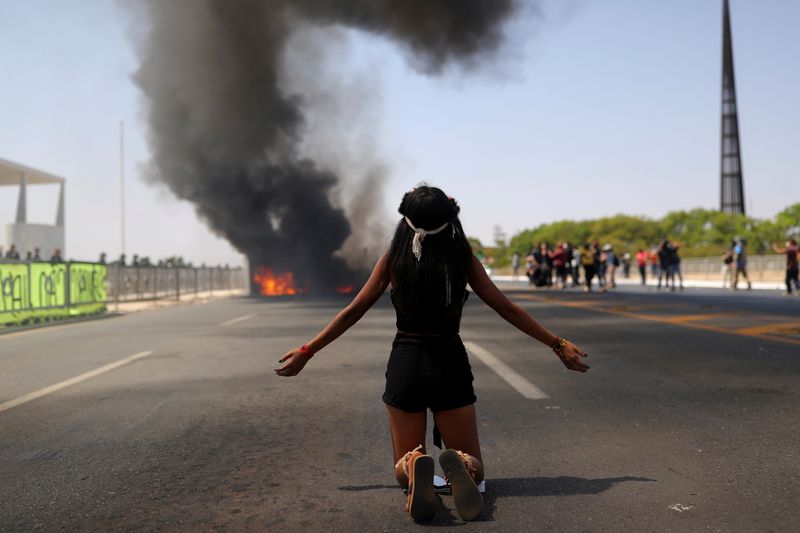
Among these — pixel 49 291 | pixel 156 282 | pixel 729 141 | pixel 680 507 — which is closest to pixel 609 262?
pixel 156 282

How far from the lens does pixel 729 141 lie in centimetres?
9325

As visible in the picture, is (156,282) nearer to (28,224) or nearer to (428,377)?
(28,224)

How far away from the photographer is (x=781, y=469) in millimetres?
3834

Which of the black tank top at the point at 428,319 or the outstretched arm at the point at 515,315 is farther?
the outstretched arm at the point at 515,315

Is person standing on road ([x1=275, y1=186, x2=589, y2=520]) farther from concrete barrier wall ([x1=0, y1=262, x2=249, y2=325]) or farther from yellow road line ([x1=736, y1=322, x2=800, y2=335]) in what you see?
concrete barrier wall ([x1=0, y1=262, x2=249, y2=325])

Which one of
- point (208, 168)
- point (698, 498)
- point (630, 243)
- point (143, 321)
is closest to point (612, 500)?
point (698, 498)

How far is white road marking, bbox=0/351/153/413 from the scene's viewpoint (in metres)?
5.99

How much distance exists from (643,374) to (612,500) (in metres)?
4.04

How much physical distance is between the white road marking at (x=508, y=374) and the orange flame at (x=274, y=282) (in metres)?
26.5

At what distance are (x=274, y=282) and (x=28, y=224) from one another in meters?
14.8

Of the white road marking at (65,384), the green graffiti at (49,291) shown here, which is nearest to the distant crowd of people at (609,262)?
the green graffiti at (49,291)

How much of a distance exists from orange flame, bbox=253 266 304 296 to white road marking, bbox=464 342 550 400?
26.5 m

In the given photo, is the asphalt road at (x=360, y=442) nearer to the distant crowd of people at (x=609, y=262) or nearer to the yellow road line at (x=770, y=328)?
the yellow road line at (x=770, y=328)

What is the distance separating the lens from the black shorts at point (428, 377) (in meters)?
3.27
